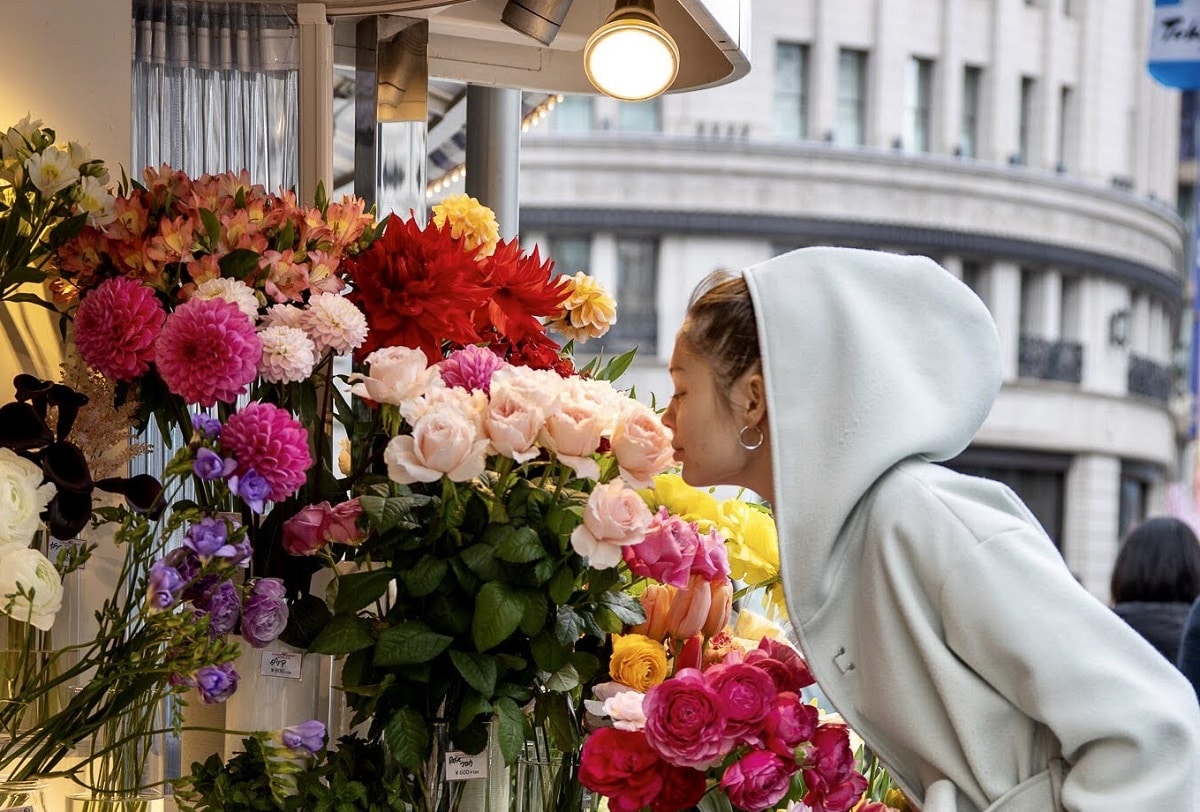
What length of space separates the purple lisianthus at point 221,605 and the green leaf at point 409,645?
0.17 m

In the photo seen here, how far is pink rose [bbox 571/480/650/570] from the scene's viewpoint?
1.62 meters

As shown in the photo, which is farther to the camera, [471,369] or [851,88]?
[851,88]

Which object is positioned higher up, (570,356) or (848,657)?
(570,356)

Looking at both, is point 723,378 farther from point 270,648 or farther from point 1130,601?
point 1130,601

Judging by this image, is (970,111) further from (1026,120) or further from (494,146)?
(494,146)

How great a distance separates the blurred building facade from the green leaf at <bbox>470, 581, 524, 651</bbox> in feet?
52.1

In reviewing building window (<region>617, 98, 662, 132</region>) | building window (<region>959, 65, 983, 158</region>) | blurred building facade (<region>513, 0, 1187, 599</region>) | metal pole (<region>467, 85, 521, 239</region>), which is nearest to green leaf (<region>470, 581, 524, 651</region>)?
metal pole (<region>467, 85, 521, 239</region>)

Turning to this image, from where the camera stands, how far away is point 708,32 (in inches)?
103

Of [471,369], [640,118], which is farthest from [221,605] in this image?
[640,118]

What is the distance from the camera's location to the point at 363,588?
5.73 feet

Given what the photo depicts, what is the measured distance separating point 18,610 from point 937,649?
0.96m

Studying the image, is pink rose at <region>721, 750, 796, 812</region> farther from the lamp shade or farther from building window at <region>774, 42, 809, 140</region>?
building window at <region>774, 42, 809, 140</region>

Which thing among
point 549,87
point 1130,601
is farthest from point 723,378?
point 1130,601

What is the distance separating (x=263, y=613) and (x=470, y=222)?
0.63 m
